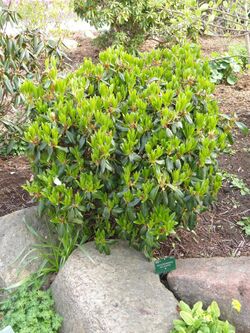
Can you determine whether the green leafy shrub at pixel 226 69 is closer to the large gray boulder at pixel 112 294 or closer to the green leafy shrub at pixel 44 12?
the green leafy shrub at pixel 44 12

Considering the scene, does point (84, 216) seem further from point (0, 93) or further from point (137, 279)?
point (0, 93)

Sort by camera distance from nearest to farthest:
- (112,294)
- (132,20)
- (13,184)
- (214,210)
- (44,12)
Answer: (112,294) → (214,210) → (13,184) → (132,20) → (44,12)

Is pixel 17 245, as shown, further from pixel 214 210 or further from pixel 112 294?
pixel 214 210

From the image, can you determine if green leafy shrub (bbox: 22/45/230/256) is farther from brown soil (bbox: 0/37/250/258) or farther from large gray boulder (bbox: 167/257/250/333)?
brown soil (bbox: 0/37/250/258)

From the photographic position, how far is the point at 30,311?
2.61m

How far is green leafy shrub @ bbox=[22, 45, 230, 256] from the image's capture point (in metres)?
2.50

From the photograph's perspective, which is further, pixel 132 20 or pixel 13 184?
pixel 132 20

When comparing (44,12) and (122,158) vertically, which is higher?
(122,158)

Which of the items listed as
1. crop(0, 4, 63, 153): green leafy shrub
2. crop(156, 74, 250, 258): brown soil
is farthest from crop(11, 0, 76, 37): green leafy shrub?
crop(156, 74, 250, 258): brown soil

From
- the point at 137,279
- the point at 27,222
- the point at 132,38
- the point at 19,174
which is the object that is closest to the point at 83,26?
the point at 132,38

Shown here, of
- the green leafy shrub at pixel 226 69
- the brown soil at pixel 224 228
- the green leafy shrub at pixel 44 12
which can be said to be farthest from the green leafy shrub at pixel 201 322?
the green leafy shrub at pixel 44 12

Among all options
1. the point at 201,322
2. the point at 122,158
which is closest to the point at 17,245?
the point at 122,158

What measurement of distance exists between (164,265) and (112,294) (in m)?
0.34

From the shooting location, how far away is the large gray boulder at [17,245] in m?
2.84
